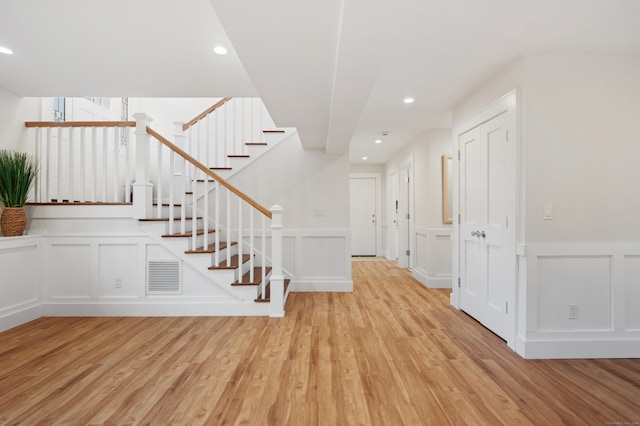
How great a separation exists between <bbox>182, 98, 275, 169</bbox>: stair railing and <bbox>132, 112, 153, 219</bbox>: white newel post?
111 centimetres

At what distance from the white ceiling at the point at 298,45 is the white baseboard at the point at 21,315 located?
89.2 inches

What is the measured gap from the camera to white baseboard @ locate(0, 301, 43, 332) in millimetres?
2871

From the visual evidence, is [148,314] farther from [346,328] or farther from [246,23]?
[246,23]

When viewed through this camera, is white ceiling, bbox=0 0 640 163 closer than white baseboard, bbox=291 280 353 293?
Yes

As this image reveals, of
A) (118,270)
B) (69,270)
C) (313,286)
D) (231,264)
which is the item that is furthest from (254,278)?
(69,270)

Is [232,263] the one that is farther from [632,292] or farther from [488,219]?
[632,292]

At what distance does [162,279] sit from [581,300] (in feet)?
12.7

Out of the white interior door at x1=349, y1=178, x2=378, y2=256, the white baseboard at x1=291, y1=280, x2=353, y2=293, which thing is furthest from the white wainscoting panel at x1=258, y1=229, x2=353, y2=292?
the white interior door at x1=349, y1=178, x2=378, y2=256

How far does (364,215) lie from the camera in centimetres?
756

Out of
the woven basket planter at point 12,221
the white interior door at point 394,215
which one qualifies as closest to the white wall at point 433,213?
the white interior door at point 394,215

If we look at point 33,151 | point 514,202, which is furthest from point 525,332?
point 33,151

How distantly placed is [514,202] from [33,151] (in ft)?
16.0

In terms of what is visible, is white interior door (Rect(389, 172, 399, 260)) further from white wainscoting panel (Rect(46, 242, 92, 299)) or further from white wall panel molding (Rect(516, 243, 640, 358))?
white wainscoting panel (Rect(46, 242, 92, 299))

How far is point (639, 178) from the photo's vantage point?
2.30m
